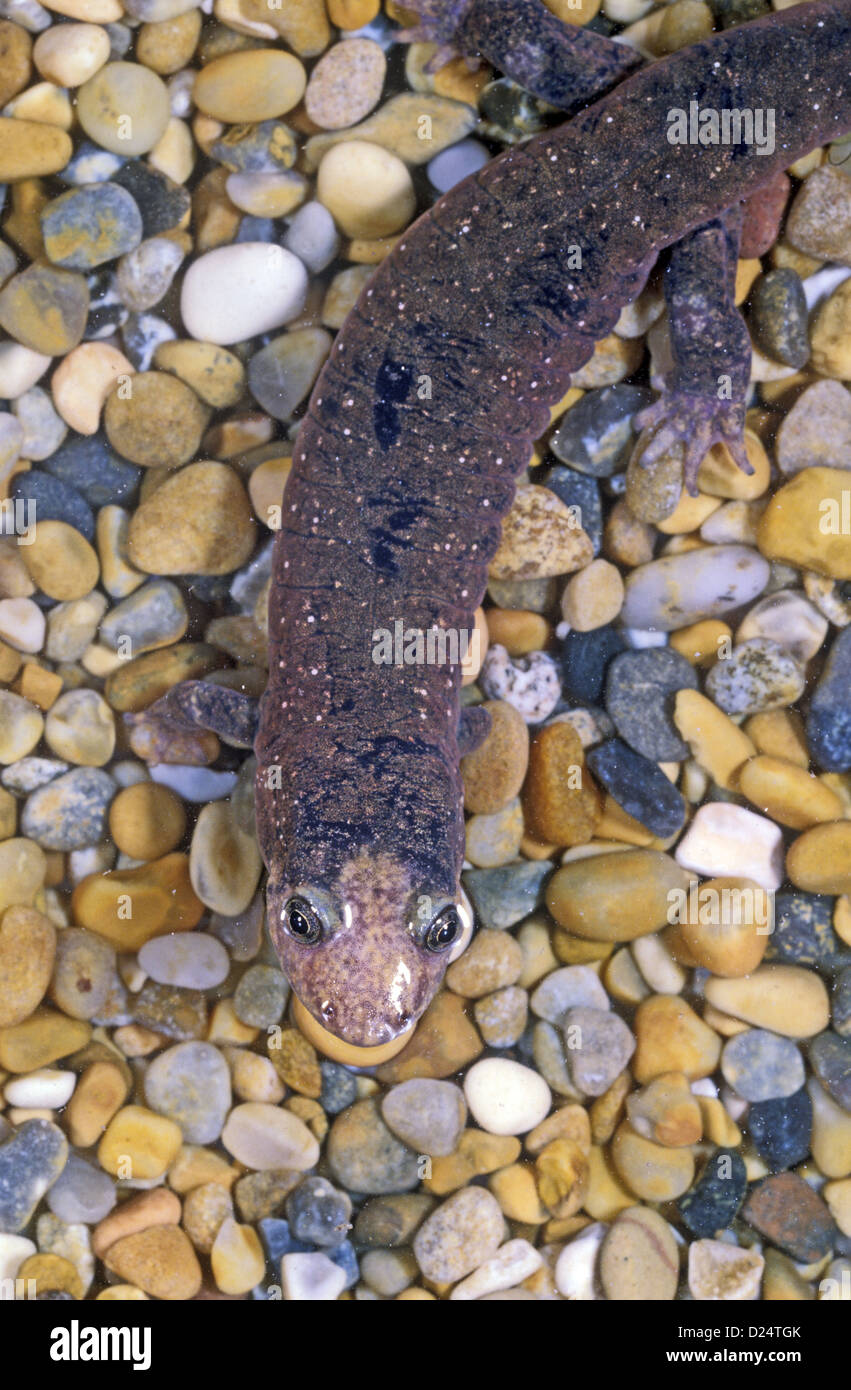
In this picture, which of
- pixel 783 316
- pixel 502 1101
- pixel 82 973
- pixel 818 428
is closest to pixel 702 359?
pixel 783 316

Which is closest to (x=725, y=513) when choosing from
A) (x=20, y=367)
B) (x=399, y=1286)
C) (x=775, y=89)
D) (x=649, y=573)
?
(x=649, y=573)

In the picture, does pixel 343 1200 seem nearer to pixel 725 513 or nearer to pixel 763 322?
pixel 725 513

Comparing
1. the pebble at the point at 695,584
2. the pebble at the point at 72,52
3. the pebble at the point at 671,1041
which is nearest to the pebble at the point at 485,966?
the pebble at the point at 671,1041

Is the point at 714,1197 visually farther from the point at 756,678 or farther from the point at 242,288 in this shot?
the point at 242,288

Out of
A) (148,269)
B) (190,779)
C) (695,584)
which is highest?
(148,269)

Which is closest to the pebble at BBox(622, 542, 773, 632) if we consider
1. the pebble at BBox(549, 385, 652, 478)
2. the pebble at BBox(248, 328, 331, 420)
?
the pebble at BBox(549, 385, 652, 478)

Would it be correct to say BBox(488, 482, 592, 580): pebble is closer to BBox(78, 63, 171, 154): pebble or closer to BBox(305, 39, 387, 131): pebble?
BBox(305, 39, 387, 131): pebble
